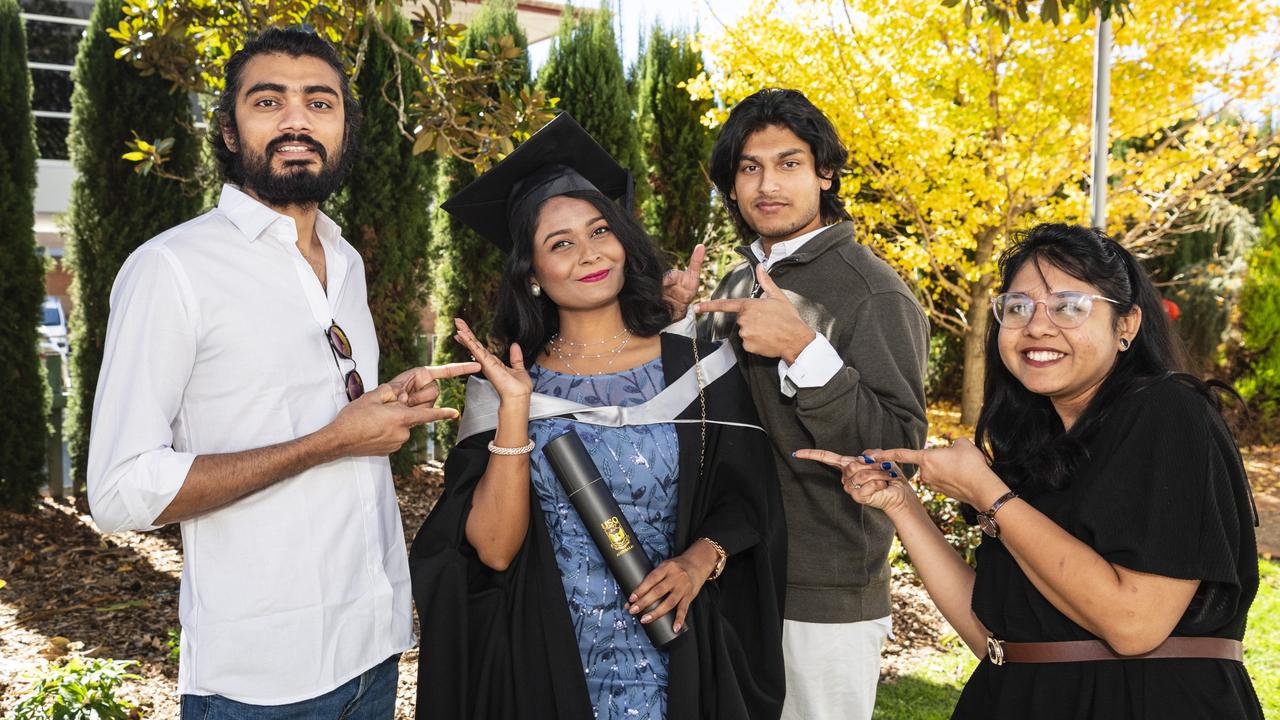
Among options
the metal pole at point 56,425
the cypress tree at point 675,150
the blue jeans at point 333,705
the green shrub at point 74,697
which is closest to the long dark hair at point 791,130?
the blue jeans at point 333,705

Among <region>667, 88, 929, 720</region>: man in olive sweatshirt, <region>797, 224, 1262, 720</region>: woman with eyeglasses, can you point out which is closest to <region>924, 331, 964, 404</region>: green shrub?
<region>667, 88, 929, 720</region>: man in olive sweatshirt

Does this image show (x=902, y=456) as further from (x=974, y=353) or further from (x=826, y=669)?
(x=974, y=353)

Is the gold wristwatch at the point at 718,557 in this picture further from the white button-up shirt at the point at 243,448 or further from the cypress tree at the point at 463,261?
the cypress tree at the point at 463,261

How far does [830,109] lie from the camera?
866 centimetres

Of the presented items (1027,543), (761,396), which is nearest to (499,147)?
(761,396)

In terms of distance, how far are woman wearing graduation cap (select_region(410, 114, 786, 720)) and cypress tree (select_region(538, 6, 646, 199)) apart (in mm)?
7162

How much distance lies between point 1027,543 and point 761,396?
38.0 inches

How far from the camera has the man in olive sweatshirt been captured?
7.88 feet

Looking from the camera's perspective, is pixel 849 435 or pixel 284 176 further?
pixel 849 435

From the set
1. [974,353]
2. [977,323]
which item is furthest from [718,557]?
[974,353]

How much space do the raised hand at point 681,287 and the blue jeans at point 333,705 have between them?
3.62 feet

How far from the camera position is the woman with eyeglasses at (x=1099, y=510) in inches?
67.8

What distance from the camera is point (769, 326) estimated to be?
93.2 inches

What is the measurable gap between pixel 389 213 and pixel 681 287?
5952 mm
